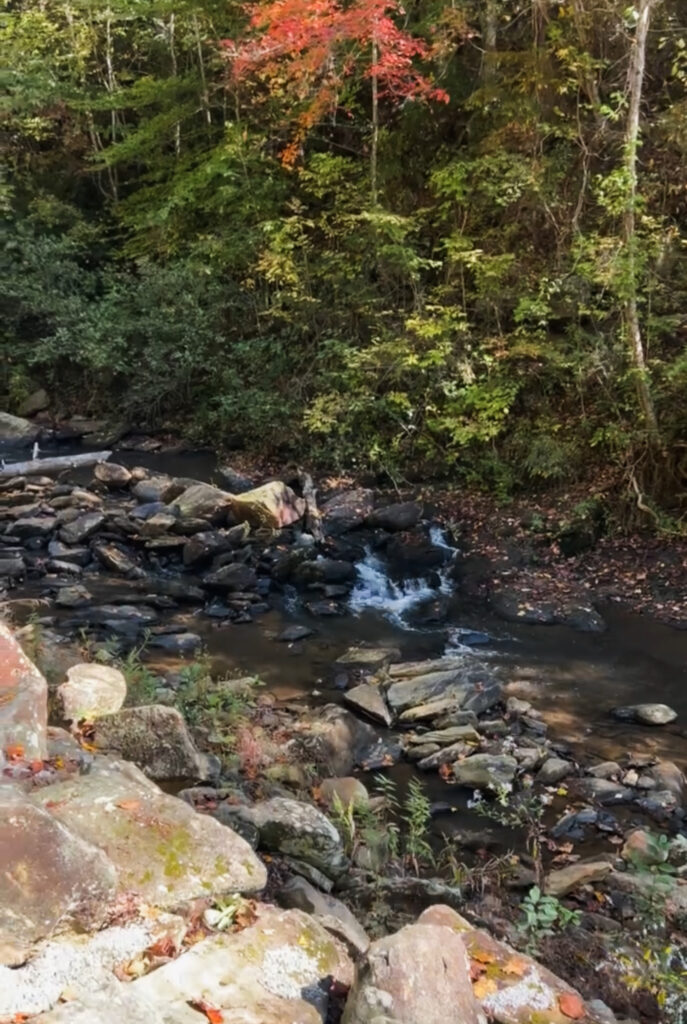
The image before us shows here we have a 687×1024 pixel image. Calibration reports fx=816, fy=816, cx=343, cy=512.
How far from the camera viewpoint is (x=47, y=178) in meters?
18.2

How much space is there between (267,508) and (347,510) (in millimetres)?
1187

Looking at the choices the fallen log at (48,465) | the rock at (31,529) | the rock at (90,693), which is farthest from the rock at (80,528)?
the rock at (90,693)

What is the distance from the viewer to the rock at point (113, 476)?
12.0 metres

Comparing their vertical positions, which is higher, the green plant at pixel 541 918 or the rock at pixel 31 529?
the green plant at pixel 541 918

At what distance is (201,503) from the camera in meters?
10.7

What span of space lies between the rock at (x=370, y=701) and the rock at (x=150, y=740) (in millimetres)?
2374

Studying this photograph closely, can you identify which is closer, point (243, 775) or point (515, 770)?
point (243, 775)

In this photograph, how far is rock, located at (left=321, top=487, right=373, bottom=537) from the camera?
10820mm

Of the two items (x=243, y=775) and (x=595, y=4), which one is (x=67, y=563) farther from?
(x=595, y=4)

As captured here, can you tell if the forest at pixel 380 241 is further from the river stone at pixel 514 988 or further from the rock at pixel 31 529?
the river stone at pixel 514 988

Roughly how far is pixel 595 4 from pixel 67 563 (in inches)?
384

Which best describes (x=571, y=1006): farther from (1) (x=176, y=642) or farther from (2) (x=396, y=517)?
(2) (x=396, y=517)

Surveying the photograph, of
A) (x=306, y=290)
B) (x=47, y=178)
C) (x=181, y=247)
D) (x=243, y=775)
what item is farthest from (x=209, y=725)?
(x=47, y=178)

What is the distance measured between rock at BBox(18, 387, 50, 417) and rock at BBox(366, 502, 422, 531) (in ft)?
28.7
